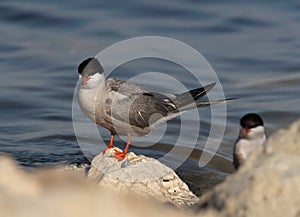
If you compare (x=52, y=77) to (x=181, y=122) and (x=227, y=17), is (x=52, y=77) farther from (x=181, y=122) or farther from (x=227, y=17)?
(x=227, y=17)

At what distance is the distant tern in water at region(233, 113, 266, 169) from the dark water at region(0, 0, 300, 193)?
2365mm

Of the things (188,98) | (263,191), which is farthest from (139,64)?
(263,191)

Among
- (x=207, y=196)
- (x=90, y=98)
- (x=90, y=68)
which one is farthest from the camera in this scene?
(x=90, y=68)

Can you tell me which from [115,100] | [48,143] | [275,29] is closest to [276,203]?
[115,100]

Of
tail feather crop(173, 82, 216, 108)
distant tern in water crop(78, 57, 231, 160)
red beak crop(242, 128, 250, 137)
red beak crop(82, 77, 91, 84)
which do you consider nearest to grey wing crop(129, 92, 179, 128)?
distant tern in water crop(78, 57, 231, 160)

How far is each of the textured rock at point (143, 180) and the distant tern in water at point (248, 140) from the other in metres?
0.83

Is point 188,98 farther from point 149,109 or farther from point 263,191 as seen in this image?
point 263,191

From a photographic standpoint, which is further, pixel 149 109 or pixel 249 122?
pixel 149 109

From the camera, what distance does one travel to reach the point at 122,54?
12.8 metres

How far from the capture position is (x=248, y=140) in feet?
17.9

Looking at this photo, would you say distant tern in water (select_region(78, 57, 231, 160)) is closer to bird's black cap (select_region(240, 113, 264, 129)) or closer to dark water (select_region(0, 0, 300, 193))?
dark water (select_region(0, 0, 300, 193))

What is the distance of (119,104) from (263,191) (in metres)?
4.32

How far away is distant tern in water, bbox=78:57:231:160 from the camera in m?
7.41

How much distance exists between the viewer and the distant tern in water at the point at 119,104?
7.41 m
